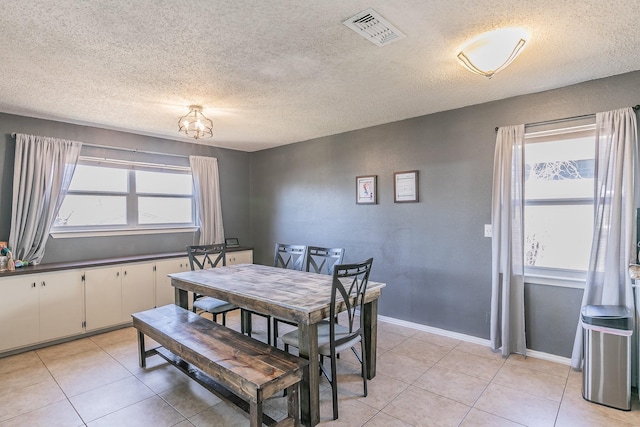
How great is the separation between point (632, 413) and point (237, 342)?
277cm

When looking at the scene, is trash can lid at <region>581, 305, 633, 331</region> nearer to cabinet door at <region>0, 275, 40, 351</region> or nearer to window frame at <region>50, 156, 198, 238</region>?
window frame at <region>50, 156, 198, 238</region>

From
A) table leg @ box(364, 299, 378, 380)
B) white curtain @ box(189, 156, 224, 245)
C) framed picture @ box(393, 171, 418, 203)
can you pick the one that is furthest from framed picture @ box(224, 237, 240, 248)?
table leg @ box(364, 299, 378, 380)

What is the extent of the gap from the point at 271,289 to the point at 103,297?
247 cm

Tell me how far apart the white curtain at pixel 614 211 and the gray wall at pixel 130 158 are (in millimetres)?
4852

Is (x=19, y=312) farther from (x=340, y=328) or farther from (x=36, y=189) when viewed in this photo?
(x=340, y=328)

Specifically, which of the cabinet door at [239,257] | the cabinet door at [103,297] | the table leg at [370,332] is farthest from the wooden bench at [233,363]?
the cabinet door at [239,257]

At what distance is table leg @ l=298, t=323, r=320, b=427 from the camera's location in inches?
81.9

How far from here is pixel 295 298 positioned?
7.65 ft

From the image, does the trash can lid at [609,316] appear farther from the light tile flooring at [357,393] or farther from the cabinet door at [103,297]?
the cabinet door at [103,297]

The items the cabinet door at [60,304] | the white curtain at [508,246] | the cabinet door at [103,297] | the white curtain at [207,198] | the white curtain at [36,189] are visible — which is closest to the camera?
the white curtain at [508,246]

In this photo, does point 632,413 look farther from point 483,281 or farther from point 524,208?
point 524,208

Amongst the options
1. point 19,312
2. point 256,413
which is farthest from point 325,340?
point 19,312

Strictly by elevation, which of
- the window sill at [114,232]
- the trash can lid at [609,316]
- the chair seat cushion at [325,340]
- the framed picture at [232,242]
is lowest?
the chair seat cushion at [325,340]

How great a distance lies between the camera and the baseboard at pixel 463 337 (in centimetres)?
294
